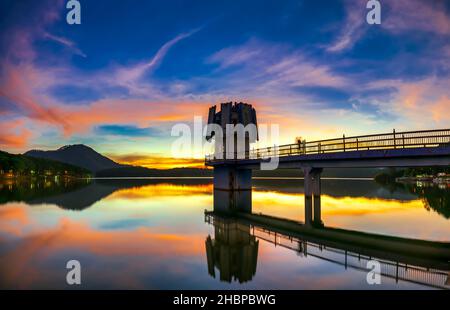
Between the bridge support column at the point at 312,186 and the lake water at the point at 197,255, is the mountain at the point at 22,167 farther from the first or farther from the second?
the bridge support column at the point at 312,186

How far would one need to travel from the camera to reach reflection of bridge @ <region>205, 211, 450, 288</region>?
487 inches

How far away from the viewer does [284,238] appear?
62.1 ft

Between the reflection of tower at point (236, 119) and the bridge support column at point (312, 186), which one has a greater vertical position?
the reflection of tower at point (236, 119)

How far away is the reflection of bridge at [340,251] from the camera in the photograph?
1238cm

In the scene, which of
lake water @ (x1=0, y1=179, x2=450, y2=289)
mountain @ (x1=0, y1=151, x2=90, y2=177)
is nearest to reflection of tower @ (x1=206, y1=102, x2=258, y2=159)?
lake water @ (x1=0, y1=179, x2=450, y2=289)

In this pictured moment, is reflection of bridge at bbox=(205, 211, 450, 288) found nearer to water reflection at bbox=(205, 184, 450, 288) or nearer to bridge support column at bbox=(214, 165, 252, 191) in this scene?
water reflection at bbox=(205, 184, 450, 288)

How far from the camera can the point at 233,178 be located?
2080 inches

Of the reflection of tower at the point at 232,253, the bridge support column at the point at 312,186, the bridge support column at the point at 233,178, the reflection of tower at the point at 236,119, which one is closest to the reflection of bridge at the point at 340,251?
the reflection of tower at the point at 232,253

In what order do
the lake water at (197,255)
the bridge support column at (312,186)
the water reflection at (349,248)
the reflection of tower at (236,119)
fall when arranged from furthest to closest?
the reflection of tower at (236,119)
the bridge support column at (312,186)
the water reflection at (349,248)
the lake water at (197,255)

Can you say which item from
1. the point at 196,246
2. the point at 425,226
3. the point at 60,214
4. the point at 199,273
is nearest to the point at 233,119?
the point at 60,214

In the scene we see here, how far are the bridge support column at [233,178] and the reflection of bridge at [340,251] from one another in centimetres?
2885

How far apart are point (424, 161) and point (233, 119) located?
31746 millimetres

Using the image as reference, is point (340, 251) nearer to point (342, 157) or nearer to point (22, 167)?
point (342, 157)
